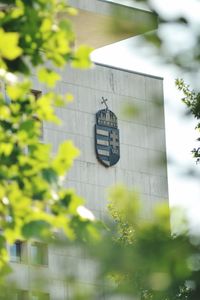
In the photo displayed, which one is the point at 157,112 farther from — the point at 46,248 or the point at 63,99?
the point at 63,99

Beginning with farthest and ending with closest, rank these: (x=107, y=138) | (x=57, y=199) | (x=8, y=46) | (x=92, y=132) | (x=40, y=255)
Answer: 1. (x=107, y=138)
2. (x=92, y=132)
3. (x=57, y=199)
4. (x=8, y=46)
5. (x=40, y=255)

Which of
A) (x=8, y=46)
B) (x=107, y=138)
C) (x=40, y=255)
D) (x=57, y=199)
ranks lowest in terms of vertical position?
(x=40, y=255)

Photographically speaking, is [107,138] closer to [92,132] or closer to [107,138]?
[107,138]

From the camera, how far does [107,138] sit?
163ft

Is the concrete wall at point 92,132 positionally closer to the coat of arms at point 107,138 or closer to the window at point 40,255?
the coat of arms at point 107,138

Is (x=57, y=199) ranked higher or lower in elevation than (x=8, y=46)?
lower

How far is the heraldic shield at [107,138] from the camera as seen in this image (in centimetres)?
4906

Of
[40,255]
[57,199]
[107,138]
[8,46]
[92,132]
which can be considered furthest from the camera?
[107,138]

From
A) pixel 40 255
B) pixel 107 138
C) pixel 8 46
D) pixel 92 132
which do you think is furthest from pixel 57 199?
pixel 107 138

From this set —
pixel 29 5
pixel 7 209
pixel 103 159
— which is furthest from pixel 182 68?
pixel 103 159

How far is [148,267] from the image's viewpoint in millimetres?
2648

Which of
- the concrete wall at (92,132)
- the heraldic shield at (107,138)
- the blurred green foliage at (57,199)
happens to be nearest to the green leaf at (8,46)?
the blurred green foliage at (57,199)

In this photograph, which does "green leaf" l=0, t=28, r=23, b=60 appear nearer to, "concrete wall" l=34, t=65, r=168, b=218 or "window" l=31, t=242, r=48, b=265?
"window" l=31, t=242, r=48, b=265

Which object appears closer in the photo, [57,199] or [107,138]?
[57,199]
